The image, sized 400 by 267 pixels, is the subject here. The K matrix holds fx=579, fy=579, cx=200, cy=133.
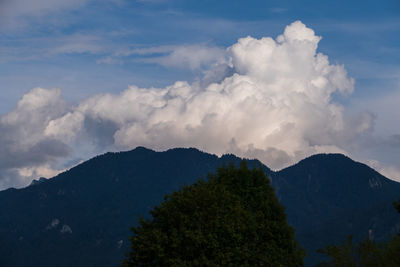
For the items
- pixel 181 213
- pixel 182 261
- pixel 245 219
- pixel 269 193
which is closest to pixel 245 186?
pixel 269 193

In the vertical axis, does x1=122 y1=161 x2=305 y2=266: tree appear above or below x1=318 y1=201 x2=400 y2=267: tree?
above

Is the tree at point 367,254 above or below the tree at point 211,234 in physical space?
below

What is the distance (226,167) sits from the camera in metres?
66.4

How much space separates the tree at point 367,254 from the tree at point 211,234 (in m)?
7.33

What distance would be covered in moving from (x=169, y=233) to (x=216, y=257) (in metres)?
5.50

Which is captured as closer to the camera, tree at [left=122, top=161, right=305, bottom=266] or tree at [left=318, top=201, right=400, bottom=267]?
tree at [left=318, top=201, right=400, bottom=267]

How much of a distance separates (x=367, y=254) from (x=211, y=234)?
12836mm

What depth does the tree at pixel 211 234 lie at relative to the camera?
48875mm

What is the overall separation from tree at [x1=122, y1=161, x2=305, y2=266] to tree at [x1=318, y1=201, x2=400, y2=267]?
733 cm

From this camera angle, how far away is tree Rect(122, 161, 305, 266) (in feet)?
160

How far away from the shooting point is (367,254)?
46.6 meters

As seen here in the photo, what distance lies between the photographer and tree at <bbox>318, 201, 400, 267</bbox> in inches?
1692

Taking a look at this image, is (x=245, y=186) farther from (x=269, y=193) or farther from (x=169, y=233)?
(x=169, y=233)

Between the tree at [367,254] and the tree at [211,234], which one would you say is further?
the tree at [211,234]
